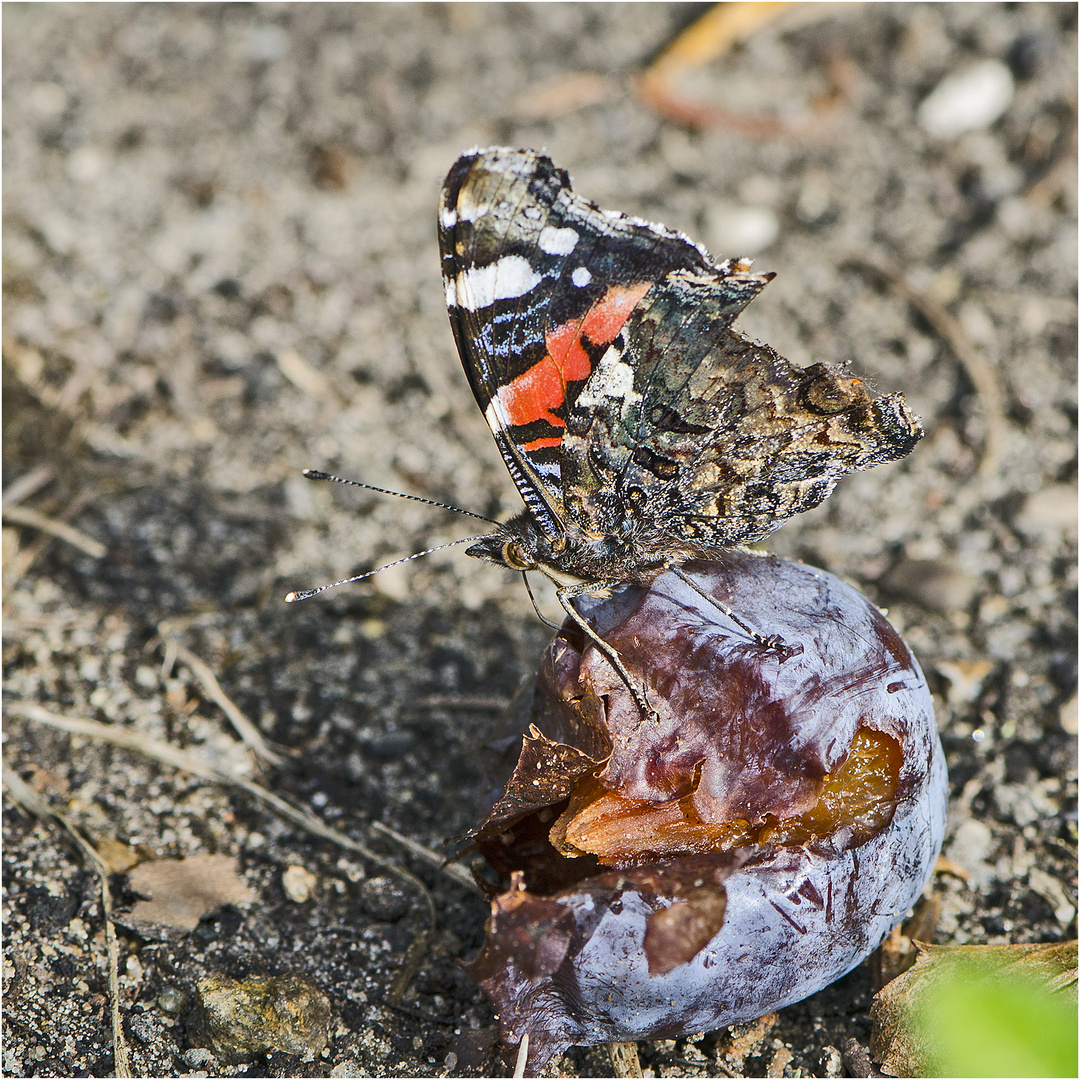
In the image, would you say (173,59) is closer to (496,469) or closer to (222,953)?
(496,469)

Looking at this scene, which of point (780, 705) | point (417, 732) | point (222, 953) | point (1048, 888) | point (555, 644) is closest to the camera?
point (780, 705)

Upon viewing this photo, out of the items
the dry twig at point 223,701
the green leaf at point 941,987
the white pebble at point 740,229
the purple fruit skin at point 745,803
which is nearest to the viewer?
the purple fruit skin at point 745,803

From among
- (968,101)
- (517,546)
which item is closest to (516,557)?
(517,546)

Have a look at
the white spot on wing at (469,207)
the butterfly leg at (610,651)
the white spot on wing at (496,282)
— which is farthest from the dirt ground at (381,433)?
the white spot on wing at (469,207)

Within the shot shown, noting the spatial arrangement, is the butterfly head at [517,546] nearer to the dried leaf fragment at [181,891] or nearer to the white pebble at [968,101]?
the dried leaf fragment at [181,891]

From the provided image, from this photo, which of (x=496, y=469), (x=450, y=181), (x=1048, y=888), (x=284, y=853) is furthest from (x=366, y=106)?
(x=1048, y=888)

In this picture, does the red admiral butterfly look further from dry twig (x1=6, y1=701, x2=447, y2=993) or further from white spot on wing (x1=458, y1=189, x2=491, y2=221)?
dry twig (x1=6, y1=701, x2=447, y2=993)
